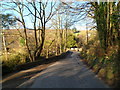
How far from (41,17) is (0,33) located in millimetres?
6948

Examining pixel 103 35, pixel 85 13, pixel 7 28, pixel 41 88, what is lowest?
pixel 41 88

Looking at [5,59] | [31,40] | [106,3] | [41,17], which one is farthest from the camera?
[31,40]

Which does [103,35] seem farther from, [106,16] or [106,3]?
[106,3]

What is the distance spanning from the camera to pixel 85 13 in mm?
15938

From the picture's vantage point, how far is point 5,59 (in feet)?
41.0

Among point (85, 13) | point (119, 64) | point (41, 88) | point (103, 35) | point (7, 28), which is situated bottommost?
point (41, 88)

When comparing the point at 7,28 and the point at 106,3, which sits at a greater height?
the point at 106,3

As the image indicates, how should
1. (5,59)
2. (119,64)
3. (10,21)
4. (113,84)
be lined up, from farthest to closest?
(10,21), (5,59), (119,64), (113,84)

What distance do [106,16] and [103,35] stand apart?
200cm

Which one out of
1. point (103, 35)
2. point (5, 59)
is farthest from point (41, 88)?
point (103, 35)

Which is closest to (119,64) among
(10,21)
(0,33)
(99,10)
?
(99,10)

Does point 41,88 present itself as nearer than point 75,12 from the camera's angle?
Yes

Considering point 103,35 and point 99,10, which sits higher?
point 99,10

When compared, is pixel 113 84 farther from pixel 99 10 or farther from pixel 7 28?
pixel 7 28
